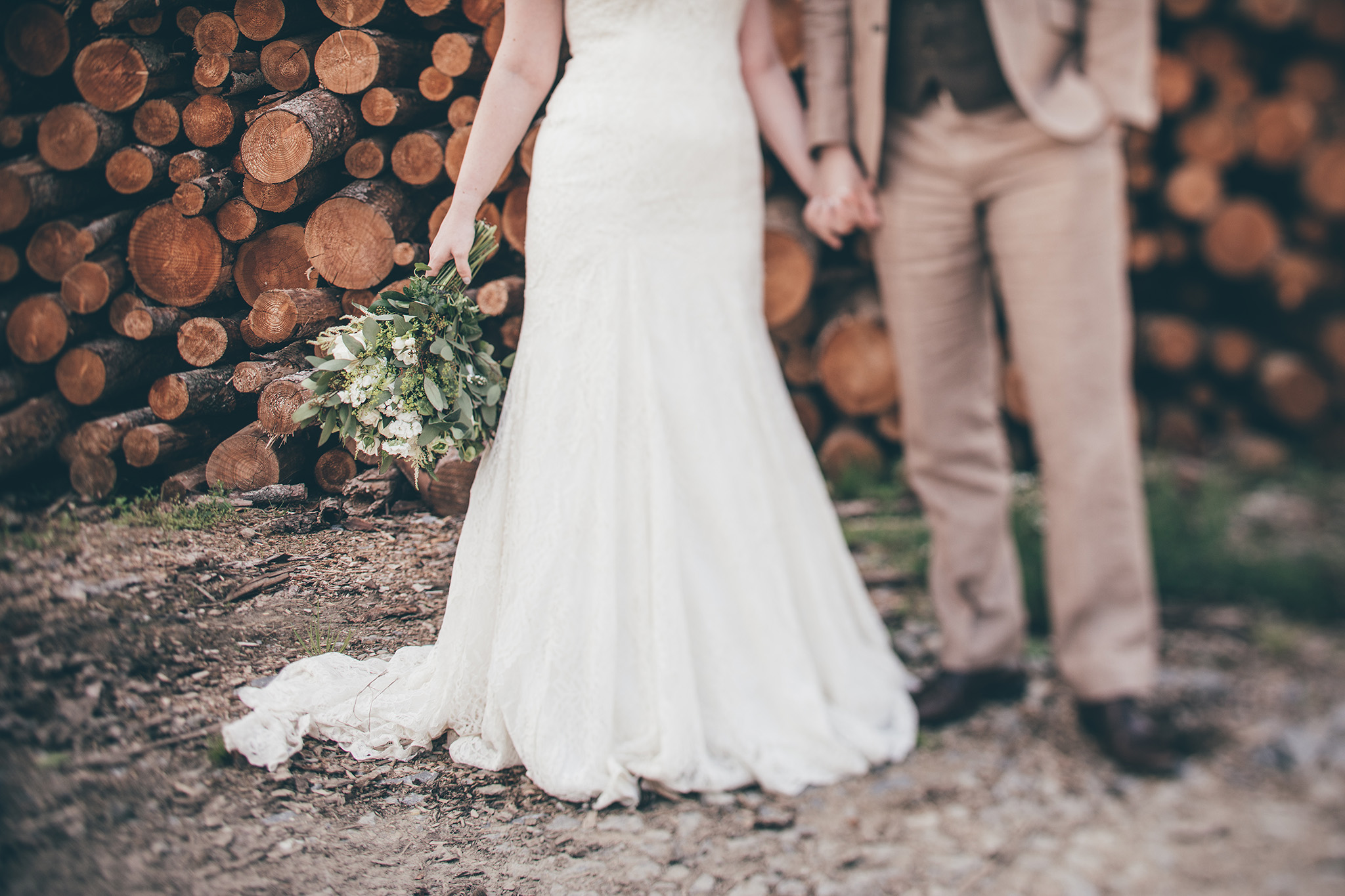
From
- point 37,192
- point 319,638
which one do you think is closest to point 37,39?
point 37,192

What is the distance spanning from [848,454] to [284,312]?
1.77m

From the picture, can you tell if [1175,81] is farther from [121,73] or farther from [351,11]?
[121,73]

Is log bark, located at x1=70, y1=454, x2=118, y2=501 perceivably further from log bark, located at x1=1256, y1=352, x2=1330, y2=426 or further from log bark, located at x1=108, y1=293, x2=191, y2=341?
log bark, located at x1=1256, y1=352, x2=1330, y2=426

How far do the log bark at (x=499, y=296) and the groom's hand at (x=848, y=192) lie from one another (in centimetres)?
77

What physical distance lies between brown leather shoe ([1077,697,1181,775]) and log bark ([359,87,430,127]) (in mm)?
1942

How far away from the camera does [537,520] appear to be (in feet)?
6.00

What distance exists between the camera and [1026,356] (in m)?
1.77

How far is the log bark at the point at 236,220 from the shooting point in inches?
65.6

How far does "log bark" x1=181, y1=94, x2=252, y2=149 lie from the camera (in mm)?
1638

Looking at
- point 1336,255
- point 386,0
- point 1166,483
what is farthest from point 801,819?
point 386,0

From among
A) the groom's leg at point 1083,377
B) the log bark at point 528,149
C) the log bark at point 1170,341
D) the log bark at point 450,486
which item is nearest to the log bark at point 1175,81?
the groom's leg at point 1083,377

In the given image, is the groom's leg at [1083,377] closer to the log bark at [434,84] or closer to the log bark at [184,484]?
the log bark at [434,84]

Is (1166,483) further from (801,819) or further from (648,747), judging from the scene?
(648,747)

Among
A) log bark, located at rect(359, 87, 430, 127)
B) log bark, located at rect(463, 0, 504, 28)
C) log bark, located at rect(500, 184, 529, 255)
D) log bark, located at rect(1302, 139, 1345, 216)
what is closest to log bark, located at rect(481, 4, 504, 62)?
log bark, located at rect(463, 0, 504, 28)
